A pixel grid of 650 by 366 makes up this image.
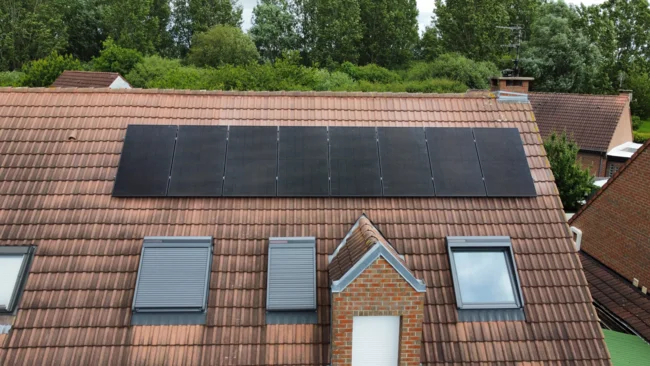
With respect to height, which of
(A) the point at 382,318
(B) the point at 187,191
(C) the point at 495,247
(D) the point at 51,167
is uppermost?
(D) the point at 51,167

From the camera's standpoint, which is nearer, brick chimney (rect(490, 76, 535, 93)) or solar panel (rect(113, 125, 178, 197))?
solar panel (rect(113, 125, 178, 197))

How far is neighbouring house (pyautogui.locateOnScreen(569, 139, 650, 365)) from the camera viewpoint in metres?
13.0

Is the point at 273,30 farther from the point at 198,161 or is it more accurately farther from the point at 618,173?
the point at 198,161

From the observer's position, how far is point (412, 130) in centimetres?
962

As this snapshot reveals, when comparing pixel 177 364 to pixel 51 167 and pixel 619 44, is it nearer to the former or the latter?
pixel 51 167

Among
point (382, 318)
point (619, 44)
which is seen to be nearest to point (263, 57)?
point (619, 44)

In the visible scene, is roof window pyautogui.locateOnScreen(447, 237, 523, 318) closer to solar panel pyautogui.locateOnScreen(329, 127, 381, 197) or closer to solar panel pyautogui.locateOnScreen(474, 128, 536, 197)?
solar panel pyautogui.locateOnScreen(474, 128, 536, 197)

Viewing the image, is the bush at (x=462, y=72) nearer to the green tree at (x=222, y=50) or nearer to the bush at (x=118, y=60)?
the green tree at (x=222, y=50)

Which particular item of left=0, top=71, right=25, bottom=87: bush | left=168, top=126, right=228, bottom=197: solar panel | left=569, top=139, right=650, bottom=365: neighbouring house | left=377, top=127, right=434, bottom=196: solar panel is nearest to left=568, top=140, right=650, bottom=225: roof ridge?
left=569, top=139, right=650, bottom=365: neighbouring house

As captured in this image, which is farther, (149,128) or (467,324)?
(149,128)

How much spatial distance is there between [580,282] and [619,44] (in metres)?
54.3

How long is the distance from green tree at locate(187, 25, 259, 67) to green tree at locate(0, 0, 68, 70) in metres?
16.7

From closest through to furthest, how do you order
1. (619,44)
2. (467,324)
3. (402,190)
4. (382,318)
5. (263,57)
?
(382,318), (467,324), (402,190), (619,44), (263,57)

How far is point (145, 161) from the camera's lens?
8.84 meters
